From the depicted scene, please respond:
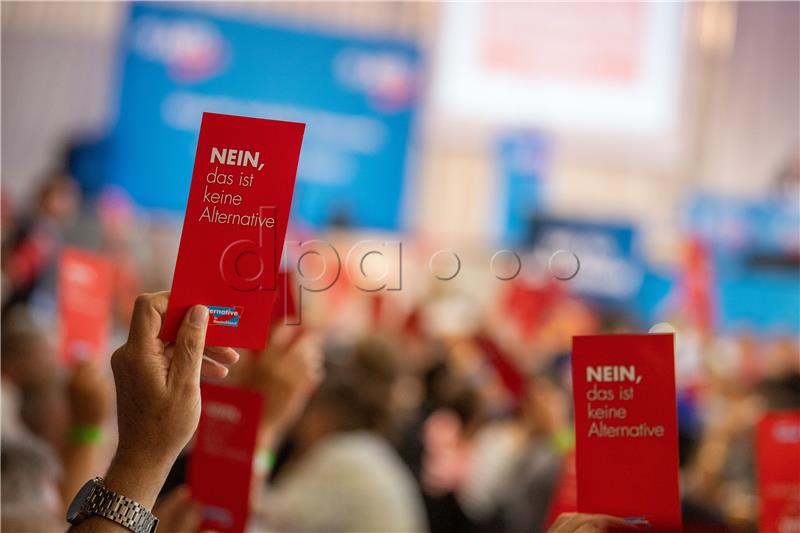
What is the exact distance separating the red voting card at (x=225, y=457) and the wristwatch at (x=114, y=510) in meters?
0.37

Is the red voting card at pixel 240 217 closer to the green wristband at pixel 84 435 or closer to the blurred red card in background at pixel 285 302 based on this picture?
the blurred red card in background at pixel 285 302

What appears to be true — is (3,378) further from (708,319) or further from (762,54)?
(762,54)

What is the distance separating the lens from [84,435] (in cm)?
184

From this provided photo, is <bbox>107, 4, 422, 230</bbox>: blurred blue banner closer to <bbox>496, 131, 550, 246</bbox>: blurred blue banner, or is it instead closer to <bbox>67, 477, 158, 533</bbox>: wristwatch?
<bbox>496, 131, 550, 246</bbox>: blurred blue banner

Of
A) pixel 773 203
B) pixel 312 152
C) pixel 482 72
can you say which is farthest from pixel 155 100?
pixel 773 203

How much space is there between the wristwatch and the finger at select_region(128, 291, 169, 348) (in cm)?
16

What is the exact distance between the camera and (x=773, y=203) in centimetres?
493

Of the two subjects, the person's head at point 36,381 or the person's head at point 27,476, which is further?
the person's head at point 36,381

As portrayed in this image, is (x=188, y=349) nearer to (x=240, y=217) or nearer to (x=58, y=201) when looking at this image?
(x=240, y=217)

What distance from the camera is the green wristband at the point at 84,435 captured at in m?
1.83

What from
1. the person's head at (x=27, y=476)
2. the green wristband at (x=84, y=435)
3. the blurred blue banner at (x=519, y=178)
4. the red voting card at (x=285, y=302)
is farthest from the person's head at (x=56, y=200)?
the blurred blue banner at (x=519, y=178)

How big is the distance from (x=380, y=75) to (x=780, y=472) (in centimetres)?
275

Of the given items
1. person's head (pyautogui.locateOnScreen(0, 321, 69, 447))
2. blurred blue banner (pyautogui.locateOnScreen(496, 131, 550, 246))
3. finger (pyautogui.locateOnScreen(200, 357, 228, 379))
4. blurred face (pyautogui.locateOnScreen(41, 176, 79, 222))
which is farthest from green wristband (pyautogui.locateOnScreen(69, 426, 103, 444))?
blurred blue banner (pyautogui.locateOnScreen(496, 131, 550, 246))

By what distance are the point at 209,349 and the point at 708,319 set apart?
11.9 ft
